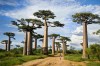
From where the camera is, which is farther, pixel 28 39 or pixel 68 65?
pixel 28 39

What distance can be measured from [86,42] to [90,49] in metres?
4.04

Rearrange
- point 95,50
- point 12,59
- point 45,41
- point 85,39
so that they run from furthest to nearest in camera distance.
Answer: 1. point 45,41
2. point 85,39
3. point 95,50
4. point 12,59

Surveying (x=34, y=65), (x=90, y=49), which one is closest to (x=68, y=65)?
(x=34, y=65)

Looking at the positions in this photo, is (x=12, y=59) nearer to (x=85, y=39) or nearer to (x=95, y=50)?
(x=95, y=50)

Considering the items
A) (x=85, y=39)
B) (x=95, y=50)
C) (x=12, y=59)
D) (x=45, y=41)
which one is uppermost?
(x=85, y=39)

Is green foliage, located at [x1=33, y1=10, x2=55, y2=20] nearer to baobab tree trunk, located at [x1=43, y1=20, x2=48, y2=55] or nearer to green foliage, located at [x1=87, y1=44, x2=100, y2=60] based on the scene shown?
baobab tree trunk, located at [x1=43, y1=20, x2=48, y2=55]

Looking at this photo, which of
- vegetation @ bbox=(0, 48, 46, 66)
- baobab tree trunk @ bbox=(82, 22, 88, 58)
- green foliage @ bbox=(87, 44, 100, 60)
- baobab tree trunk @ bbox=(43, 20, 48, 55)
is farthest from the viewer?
baobab tree trunk @ bbox=(43, 20, 48, 55)

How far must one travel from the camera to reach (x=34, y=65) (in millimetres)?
20656

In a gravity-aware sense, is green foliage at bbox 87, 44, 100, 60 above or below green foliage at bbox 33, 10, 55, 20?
below

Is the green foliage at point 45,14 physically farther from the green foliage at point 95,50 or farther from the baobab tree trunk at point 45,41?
the green foliage at point 95,50

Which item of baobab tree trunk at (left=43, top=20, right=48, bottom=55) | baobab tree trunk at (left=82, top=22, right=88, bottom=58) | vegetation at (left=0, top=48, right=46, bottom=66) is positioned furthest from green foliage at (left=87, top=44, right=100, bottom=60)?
baobab tree trunk at (left=43, top=20, right=48, bottom=55)

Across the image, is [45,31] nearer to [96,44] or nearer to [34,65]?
[96,44]

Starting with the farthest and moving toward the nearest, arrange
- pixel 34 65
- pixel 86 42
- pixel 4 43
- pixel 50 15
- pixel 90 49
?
pixel 4 43 → pixel 50 15 → pixel 86 42 → pixel 90 49 → pixel 34 65

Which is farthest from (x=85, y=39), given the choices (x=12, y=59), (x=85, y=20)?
(x=12, y=59)
